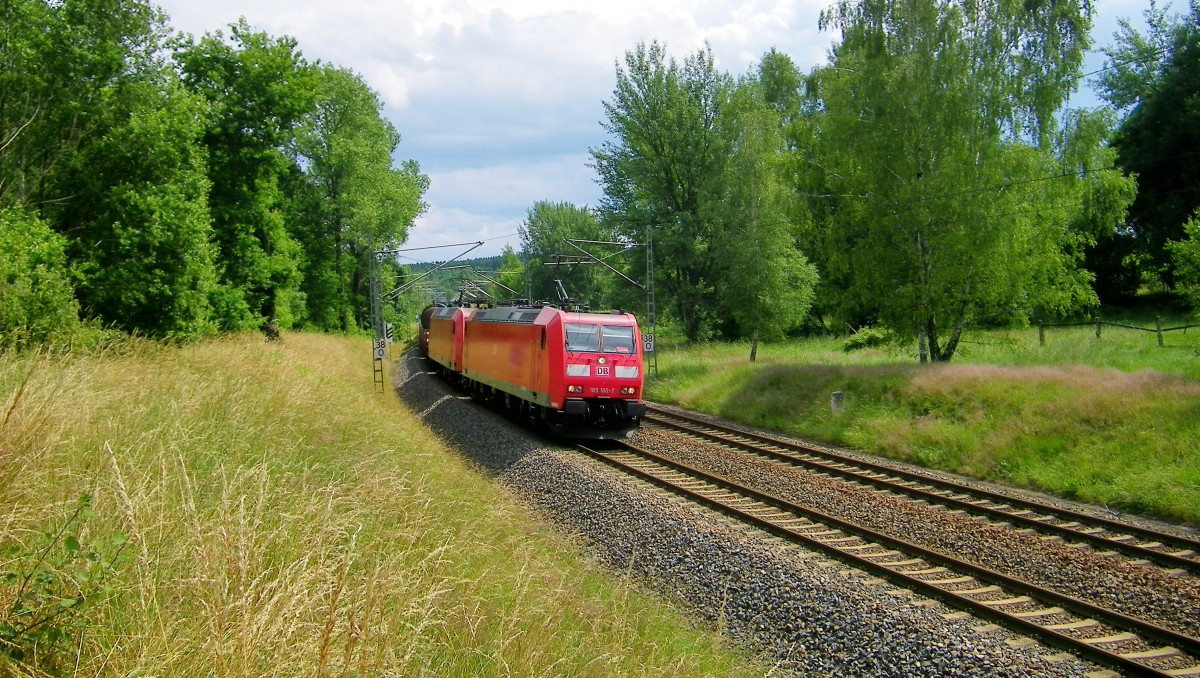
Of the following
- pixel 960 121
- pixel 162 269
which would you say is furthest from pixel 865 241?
pixel 162 269

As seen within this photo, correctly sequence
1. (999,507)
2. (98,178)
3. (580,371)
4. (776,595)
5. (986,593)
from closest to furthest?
(986,593) → (776,595) → (999,507) → (580,371) → (98,178)

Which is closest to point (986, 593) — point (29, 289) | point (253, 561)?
point (253, 561)

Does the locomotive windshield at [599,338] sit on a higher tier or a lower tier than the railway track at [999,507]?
higher

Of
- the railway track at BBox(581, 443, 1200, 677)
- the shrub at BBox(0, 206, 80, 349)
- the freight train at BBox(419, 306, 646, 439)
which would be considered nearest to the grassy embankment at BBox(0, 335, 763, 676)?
the railway track at BBox(581, 443, 1200, 677)

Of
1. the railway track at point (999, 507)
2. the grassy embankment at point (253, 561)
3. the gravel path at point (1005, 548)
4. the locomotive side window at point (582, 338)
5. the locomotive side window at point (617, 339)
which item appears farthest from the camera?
the locomotive side window at point (617, 339)

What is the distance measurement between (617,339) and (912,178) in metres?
10.2

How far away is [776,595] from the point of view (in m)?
7.81

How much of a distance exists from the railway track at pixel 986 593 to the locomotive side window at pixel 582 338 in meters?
5.31

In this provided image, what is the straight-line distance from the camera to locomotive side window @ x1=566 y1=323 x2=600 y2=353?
1662 cm

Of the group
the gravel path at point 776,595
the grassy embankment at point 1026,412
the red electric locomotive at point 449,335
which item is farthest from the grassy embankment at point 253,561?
the red electric locomotive at point 449,335

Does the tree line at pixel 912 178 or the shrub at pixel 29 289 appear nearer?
the shrub at pixel 29 289

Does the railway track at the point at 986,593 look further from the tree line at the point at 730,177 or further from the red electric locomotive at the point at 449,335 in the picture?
the red electric locomotive at the point at 449,335

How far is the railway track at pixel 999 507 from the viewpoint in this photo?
8867mm

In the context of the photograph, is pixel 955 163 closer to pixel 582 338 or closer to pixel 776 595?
pixel 582 338
